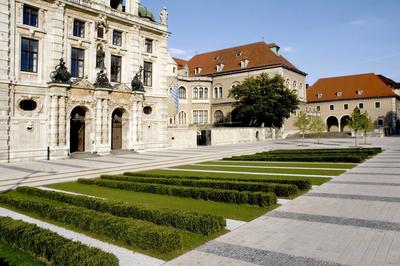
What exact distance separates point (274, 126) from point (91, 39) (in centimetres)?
3992

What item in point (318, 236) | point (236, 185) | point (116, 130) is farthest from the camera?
point (116, 130)

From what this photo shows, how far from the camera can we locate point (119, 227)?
8156 millimetres

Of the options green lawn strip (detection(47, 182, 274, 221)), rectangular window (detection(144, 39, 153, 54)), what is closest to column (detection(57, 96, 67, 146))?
rectangular window (detection(144, 39, 153, 54))

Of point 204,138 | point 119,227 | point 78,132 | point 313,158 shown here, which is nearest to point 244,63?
point 204,138

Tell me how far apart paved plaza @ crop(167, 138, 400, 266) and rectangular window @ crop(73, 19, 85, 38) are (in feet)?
91.6

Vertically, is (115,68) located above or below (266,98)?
above

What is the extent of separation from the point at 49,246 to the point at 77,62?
28255 millimetres

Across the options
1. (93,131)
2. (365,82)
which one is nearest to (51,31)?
(93,131)

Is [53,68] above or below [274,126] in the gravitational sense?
above

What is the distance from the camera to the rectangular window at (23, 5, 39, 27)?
28.0 metres

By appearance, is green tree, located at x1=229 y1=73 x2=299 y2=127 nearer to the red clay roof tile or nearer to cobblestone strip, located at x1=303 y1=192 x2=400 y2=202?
the red clay roof tile

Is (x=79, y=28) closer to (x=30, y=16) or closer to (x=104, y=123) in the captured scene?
(x=30, y=16)

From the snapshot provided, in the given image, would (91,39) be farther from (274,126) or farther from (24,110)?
(274,126)

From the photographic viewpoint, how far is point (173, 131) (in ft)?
138
